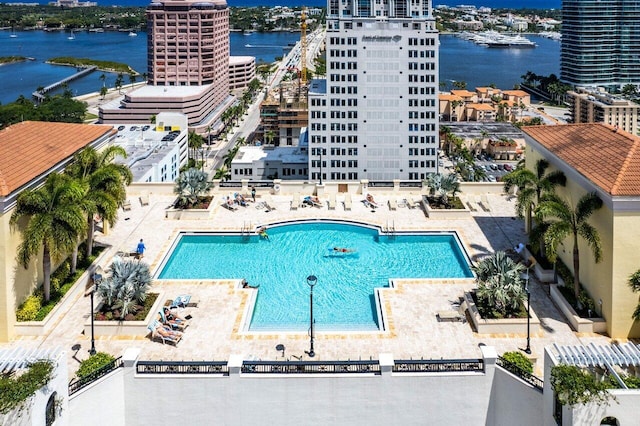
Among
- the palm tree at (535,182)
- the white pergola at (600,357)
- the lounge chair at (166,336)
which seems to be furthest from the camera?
the palm tree at (535,182)

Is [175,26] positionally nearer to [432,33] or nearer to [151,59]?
[151,59]

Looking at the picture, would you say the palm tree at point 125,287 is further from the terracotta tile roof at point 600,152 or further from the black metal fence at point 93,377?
the terracotta tile roof at point 600,152

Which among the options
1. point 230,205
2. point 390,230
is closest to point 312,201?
point 230,205

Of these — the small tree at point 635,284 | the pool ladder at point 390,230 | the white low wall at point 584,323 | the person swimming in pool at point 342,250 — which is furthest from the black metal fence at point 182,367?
the pool ladder at point 390,230

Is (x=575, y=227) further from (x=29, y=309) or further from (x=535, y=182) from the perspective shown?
(x=29, y=309)

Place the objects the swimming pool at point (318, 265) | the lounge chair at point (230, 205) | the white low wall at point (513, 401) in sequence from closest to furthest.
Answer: the white low wall at point (513, 401) < the swimming pool at point (318, 265) < the lounge chair at point (230, 205)

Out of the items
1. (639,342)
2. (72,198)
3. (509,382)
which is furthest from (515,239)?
(72,198)
